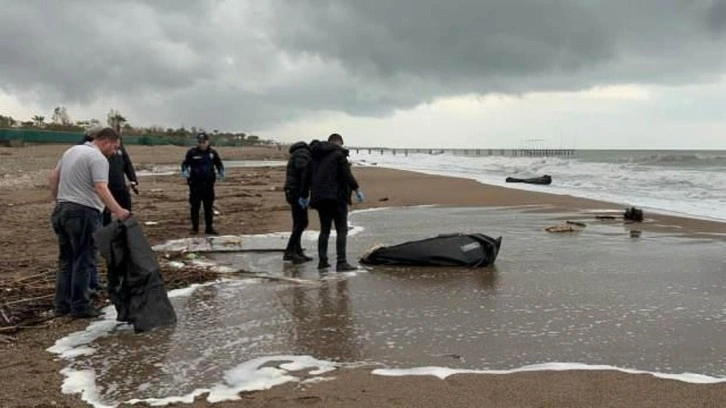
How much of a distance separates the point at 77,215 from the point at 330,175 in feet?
11.0

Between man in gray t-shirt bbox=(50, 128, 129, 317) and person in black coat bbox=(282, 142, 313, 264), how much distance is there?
324 centimetres

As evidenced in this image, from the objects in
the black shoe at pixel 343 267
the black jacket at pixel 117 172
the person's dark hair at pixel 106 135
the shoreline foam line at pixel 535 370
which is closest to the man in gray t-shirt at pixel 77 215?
the person's dark hair at pixel 106 135

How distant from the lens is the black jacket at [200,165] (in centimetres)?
1127

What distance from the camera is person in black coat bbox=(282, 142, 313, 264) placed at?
8.87 m

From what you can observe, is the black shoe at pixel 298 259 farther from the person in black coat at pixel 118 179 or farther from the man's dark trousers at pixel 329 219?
the person in black coat at pixel 118 179

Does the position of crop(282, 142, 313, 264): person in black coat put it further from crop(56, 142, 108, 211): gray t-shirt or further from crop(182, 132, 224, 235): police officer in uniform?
crop(56, 142, 108, 211): gray t-shirt

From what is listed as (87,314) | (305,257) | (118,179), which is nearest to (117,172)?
(118,179)

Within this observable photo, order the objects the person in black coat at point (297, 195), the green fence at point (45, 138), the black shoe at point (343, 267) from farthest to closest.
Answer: the green fence at point (45, 138) < the person in black coat at point (297, 195) < the black shoe at point (343, 267)

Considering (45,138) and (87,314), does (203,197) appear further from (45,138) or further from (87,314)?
(45,138)

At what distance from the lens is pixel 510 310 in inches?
240

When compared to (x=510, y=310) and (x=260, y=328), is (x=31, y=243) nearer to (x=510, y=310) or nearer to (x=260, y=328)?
(x=260, y=328)

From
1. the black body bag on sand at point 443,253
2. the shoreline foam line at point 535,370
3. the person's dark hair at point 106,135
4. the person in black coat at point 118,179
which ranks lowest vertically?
the shoreline foam line at point 535,370

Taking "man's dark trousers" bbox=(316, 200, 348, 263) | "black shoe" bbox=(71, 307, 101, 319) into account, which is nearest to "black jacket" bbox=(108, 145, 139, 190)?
"man's dark trousers" bbox=(316, 200, 348, 263)

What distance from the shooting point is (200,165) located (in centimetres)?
1130
